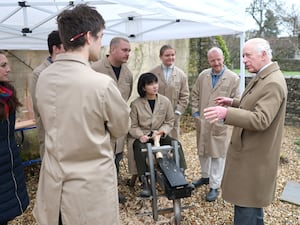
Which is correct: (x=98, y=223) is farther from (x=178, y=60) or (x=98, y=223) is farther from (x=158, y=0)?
Answer: (x=178, y=60)

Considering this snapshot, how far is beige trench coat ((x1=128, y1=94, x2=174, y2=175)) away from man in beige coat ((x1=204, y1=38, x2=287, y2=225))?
124 centimetres

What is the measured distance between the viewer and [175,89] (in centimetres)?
383

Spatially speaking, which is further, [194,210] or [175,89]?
[175,89]

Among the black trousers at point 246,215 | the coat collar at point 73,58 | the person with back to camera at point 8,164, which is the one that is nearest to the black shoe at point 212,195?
the black trousers at point 246,215

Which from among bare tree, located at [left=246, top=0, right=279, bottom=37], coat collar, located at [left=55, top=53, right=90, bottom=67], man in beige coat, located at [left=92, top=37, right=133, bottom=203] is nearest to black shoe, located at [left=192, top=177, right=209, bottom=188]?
man in beige coat, located at [left=92, top=37, right=133, bottom=203]

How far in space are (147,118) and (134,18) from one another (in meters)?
1.23

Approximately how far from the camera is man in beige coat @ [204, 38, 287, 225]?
1975 mm

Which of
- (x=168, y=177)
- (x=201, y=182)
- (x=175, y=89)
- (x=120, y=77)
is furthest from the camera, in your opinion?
(x=175, y=89)

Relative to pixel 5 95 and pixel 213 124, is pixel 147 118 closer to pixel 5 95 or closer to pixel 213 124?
pixel 213 124

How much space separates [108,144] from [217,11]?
1801 millimetres

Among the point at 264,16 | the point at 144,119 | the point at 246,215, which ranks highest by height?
the point at 264,16

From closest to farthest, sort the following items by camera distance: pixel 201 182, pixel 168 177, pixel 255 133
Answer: pixel 255 133 < pixel 168 177 < pixel 201 182

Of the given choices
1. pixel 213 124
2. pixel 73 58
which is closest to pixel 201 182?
pixel 213 124

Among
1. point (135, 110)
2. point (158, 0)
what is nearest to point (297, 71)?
point (135, 110)
